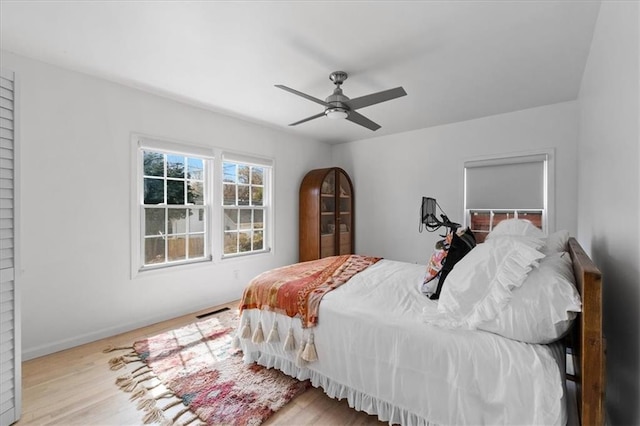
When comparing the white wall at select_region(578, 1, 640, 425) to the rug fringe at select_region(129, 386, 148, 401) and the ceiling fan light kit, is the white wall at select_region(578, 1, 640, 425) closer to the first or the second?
the ceiling fan light kit

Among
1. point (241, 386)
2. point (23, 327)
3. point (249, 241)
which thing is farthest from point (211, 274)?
point (241, 386)

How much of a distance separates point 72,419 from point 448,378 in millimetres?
2182

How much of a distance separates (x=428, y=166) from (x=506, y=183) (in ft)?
3.43

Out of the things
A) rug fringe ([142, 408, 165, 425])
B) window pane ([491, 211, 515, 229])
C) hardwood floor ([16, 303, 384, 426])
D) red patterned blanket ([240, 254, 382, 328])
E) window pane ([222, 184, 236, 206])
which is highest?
window pane ([222, 184, 236, 206])

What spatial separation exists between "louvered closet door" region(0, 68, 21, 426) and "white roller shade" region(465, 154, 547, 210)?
4514mm

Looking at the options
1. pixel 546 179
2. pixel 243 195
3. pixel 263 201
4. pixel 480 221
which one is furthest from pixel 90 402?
pixel 546 179

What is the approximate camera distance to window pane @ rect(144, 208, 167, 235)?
10.4 feet

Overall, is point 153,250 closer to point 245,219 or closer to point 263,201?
point 245,219

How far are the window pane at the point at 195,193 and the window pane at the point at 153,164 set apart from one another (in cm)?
35

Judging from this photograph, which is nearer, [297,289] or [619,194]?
[619,194]

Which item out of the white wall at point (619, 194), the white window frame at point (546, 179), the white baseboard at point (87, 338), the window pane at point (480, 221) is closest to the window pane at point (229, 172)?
the white baseboard at point (87, 338)

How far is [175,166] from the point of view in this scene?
3396 mm

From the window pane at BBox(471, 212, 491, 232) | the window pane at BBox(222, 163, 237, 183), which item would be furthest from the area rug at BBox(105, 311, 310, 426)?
the window pane at BBox(471, 212, 491, 232)

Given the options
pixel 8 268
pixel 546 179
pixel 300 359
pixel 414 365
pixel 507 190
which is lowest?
pixel 300 359
